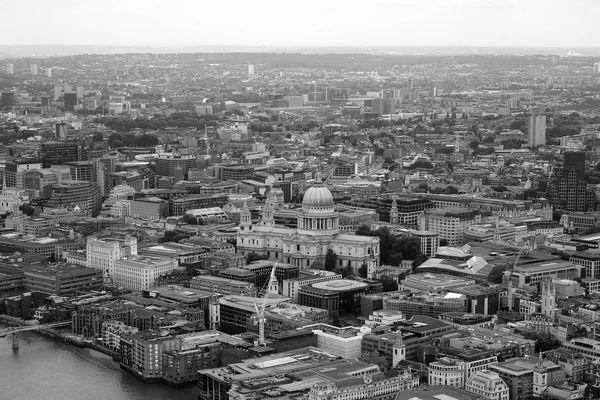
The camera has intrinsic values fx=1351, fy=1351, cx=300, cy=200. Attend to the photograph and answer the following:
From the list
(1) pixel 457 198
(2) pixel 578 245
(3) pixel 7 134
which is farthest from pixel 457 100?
(2) pixel 578 245

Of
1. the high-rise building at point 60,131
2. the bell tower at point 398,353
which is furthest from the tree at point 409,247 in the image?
the high-rise building at point 60,131

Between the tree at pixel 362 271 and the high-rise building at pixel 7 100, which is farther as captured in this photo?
the high-rise building at pixel 7 100

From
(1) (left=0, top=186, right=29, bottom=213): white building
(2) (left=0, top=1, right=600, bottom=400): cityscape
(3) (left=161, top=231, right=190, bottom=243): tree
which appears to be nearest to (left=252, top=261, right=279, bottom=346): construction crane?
(2) (left=0, top=1, right=600, bottom=400): cityscape

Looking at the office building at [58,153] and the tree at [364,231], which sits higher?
the office building at [58,153]

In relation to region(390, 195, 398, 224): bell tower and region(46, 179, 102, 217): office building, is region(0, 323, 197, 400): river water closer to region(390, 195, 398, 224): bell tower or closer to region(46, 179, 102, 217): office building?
region(390, 195, 398, 224): bell tower


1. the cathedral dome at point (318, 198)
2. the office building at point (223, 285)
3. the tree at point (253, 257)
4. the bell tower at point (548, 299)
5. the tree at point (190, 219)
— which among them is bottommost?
the tree at point (253, 257)

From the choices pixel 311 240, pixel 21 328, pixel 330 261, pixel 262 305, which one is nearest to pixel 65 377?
pixel 21 328

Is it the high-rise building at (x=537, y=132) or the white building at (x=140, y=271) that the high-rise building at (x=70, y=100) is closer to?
the high-rise building at (x=537, y=132)
